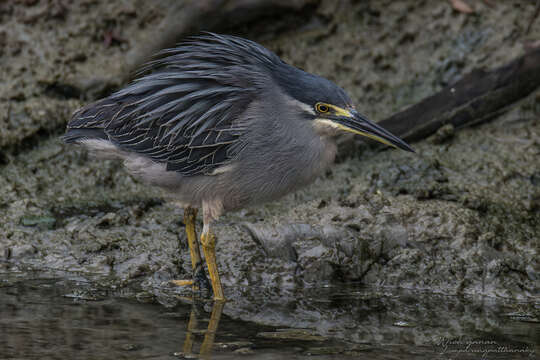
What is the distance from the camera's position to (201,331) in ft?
14.0

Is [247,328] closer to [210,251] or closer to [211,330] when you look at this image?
[211,330]

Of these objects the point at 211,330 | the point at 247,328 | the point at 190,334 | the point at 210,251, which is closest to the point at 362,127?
the point at 210,251

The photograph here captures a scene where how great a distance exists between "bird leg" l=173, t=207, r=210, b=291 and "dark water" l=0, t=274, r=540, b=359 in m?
0.38

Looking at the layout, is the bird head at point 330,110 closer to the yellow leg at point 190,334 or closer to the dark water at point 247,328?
the dark water at point 247,328

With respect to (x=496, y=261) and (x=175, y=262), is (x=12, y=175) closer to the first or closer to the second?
(x=175, y=262)

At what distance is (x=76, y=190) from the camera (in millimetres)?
6656

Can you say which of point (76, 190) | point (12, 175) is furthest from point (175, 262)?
point (12, 175)

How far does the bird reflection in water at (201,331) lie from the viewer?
3.87 metres

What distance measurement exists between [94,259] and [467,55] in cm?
466

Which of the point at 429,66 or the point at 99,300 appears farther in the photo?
the point at 429,66

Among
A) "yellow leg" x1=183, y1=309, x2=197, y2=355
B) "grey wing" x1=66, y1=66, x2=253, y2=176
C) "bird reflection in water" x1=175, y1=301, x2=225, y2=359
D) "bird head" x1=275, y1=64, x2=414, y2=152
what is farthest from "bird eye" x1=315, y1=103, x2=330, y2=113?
"yellow leg" x1=183, y1=309, x2=197, y2=355

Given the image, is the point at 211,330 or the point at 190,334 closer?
the point at 190,334

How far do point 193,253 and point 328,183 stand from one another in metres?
1.83

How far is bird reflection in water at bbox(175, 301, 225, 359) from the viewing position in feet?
Result: 12.7
